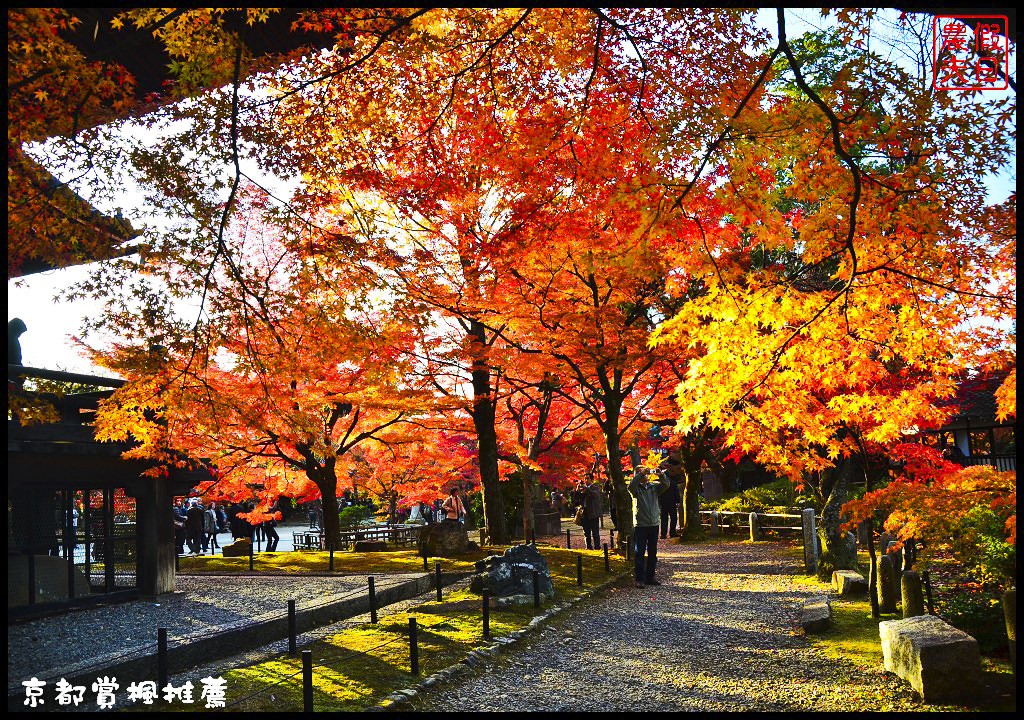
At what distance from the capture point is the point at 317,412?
20156 millimetres

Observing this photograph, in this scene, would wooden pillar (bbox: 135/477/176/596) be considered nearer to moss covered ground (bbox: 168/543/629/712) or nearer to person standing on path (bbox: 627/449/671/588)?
→ moss covered ground (bbox: 168/543/629/712)

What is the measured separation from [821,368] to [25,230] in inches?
386

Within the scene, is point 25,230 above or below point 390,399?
above

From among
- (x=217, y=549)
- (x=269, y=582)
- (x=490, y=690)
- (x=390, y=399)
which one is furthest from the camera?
(x=217, y=549)

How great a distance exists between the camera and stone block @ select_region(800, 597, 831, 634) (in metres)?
9.42

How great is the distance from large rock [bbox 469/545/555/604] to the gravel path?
701 mm

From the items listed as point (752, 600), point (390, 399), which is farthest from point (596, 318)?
point (752, 600)

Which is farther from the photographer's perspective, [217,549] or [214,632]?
[217,549]

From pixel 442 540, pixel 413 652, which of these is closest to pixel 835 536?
pixel 442 540

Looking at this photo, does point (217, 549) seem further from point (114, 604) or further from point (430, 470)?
point (114, 604)

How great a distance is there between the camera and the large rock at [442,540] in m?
17.9

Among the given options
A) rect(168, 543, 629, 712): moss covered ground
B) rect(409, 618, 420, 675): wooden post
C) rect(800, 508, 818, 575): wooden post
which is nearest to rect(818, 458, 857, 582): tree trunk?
rect(800, 508, 818, 575): wooden post

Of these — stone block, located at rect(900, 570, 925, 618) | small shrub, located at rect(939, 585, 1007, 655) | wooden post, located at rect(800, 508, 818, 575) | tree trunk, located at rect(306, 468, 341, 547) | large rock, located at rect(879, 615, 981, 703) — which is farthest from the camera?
tree trunk, located at rect(306, 468, 341, 547)

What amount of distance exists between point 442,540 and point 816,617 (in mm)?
10182
